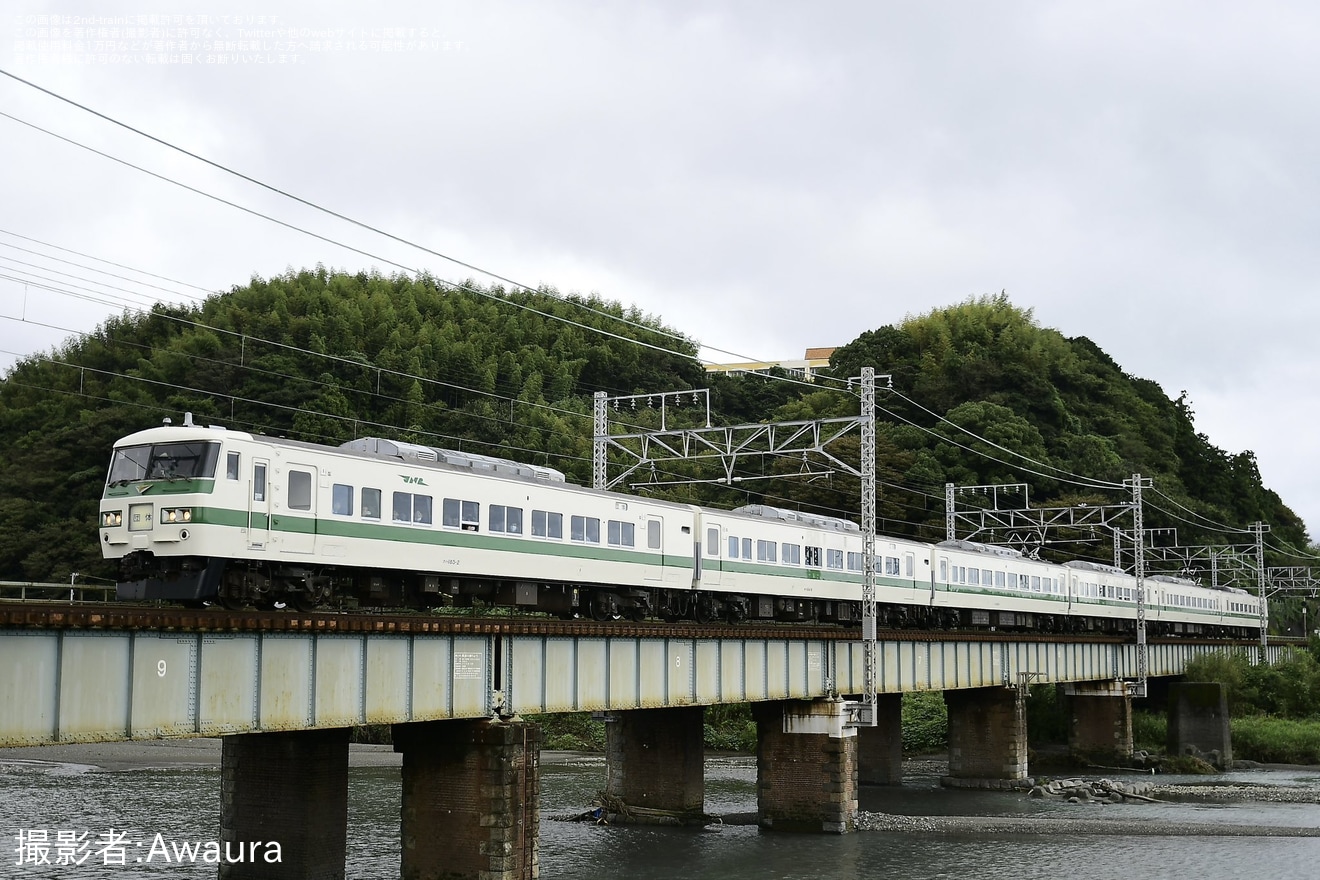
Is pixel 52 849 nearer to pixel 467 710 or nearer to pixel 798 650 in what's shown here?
pixel 467 710

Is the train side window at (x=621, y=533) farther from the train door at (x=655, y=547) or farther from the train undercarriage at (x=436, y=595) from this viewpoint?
the train undercarriage at (x=436, y=595)

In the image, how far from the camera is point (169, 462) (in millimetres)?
22703

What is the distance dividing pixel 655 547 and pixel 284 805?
11.5 meters

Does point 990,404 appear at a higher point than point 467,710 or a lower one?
higher

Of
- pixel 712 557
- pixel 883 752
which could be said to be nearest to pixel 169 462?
pixel 712 557

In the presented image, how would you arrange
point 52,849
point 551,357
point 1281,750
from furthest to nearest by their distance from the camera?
point 551,357 < point 1281,750 < point 52,849

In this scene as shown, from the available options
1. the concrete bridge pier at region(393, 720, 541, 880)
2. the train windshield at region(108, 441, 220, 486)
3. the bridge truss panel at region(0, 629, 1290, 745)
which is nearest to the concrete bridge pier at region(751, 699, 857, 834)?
the bridge truss panel at region(0, 629, 1290, 745)

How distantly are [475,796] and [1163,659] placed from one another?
53483 millimetres

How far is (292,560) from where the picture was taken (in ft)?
76.9

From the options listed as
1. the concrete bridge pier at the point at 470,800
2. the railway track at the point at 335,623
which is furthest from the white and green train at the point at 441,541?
the concrete bridge pier at the point at 470,800

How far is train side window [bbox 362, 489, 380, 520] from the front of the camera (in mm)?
25266

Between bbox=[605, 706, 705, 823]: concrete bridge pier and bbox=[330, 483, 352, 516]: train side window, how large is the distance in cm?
1730

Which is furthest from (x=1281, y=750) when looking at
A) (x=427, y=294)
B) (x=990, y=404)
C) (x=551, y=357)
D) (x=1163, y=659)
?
(x=427, y=294)

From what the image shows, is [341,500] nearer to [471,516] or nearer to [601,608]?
[471,516]
